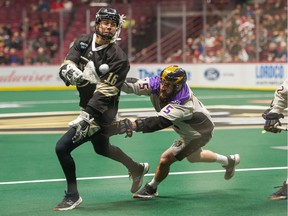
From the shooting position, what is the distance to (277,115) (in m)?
7.04

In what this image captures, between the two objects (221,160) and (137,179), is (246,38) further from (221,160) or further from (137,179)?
(137,179)

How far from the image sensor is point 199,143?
7.31 meters

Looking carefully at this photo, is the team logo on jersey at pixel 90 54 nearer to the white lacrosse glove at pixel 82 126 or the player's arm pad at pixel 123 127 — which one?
the white lacrosse glove at pixel 82 126

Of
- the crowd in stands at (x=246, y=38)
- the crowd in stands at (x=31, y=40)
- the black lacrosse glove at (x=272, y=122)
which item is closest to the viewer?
the black lacrosse glove at (x=272, y=122)

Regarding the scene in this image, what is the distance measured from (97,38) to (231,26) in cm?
1774

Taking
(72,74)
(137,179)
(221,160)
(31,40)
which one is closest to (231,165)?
(221,160)

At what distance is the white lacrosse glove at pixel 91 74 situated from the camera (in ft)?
22.9

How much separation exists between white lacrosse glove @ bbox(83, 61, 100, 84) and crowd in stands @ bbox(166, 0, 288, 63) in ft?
53.2

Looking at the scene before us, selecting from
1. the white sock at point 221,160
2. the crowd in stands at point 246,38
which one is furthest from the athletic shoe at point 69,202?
the crowd in stands at point 246,38

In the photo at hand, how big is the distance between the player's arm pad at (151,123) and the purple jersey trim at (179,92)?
0.68 ft

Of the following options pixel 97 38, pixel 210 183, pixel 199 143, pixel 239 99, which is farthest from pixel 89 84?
pixel 239 99

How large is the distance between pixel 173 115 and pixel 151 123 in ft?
0.73

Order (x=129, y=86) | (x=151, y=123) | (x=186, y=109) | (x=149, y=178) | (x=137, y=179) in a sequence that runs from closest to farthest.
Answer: (x=151, y=123)
(x=186, y=109)
(x=129, y=86)
(x=137, y=179)
(x=149, y=178)

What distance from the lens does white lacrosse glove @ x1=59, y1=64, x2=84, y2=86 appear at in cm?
677
